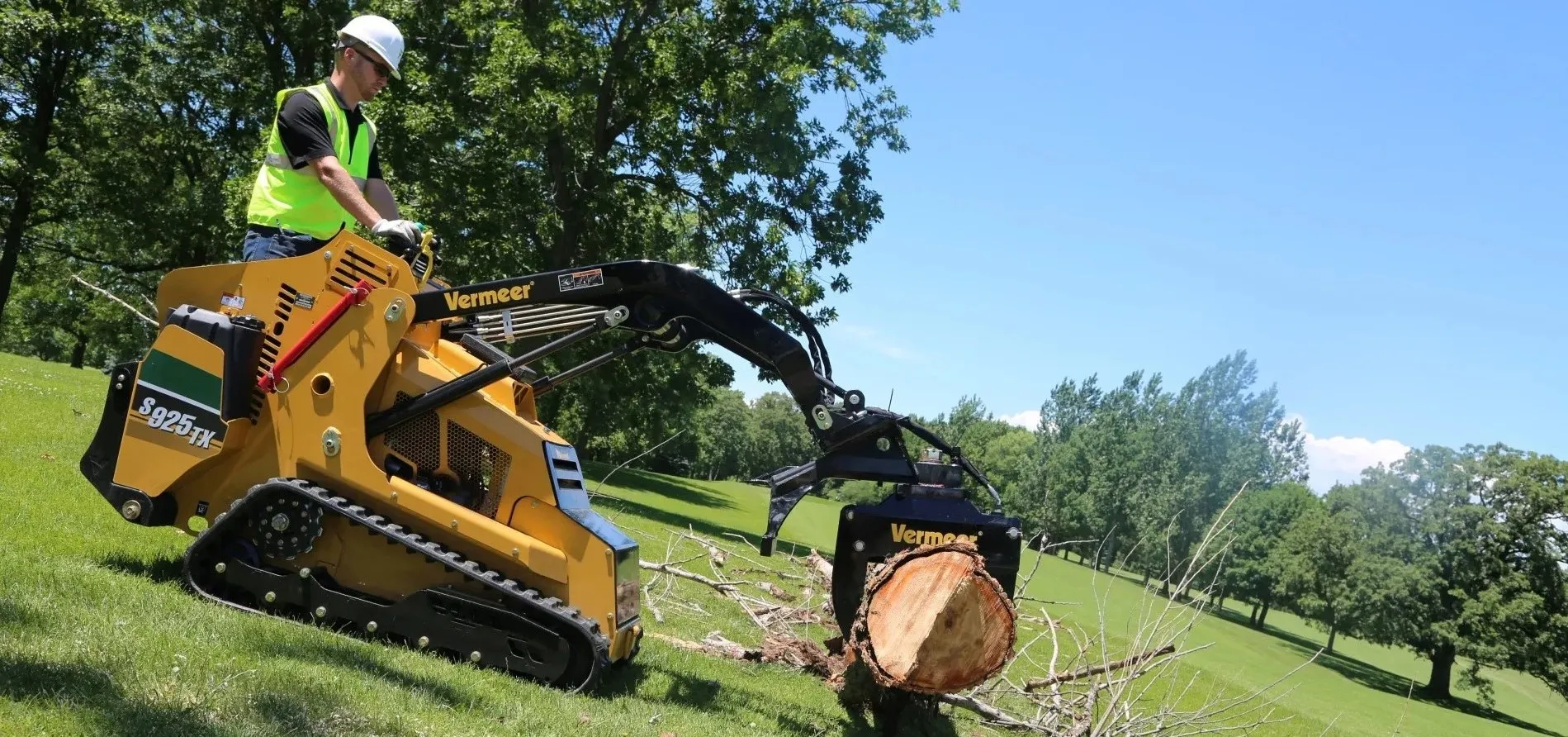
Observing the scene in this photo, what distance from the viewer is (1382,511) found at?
134 feet

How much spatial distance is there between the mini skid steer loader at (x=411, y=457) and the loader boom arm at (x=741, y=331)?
0.04 ft

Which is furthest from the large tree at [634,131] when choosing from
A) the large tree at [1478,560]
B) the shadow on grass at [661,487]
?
the large tree at [1478,560]

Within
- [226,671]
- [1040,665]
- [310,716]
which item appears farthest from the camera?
[1040,665]

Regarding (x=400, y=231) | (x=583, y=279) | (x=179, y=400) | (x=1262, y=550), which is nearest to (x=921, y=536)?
(x=583, y=279)

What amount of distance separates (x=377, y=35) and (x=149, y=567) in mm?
2952

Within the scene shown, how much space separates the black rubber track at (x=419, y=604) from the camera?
480 cm

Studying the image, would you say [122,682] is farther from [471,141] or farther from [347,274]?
[471,141]

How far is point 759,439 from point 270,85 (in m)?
57.3

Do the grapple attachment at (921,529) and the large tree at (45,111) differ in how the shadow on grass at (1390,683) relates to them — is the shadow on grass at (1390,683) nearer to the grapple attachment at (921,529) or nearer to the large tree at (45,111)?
the grapple attachment at (921,529)

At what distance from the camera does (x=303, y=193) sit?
17.5ft

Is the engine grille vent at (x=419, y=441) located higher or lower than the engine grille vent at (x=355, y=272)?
lower

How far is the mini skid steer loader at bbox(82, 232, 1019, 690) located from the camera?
4.95m

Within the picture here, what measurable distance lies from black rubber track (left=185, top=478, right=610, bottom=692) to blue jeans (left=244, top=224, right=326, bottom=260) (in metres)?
1.18

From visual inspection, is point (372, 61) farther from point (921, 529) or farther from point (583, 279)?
point (921, 529)
